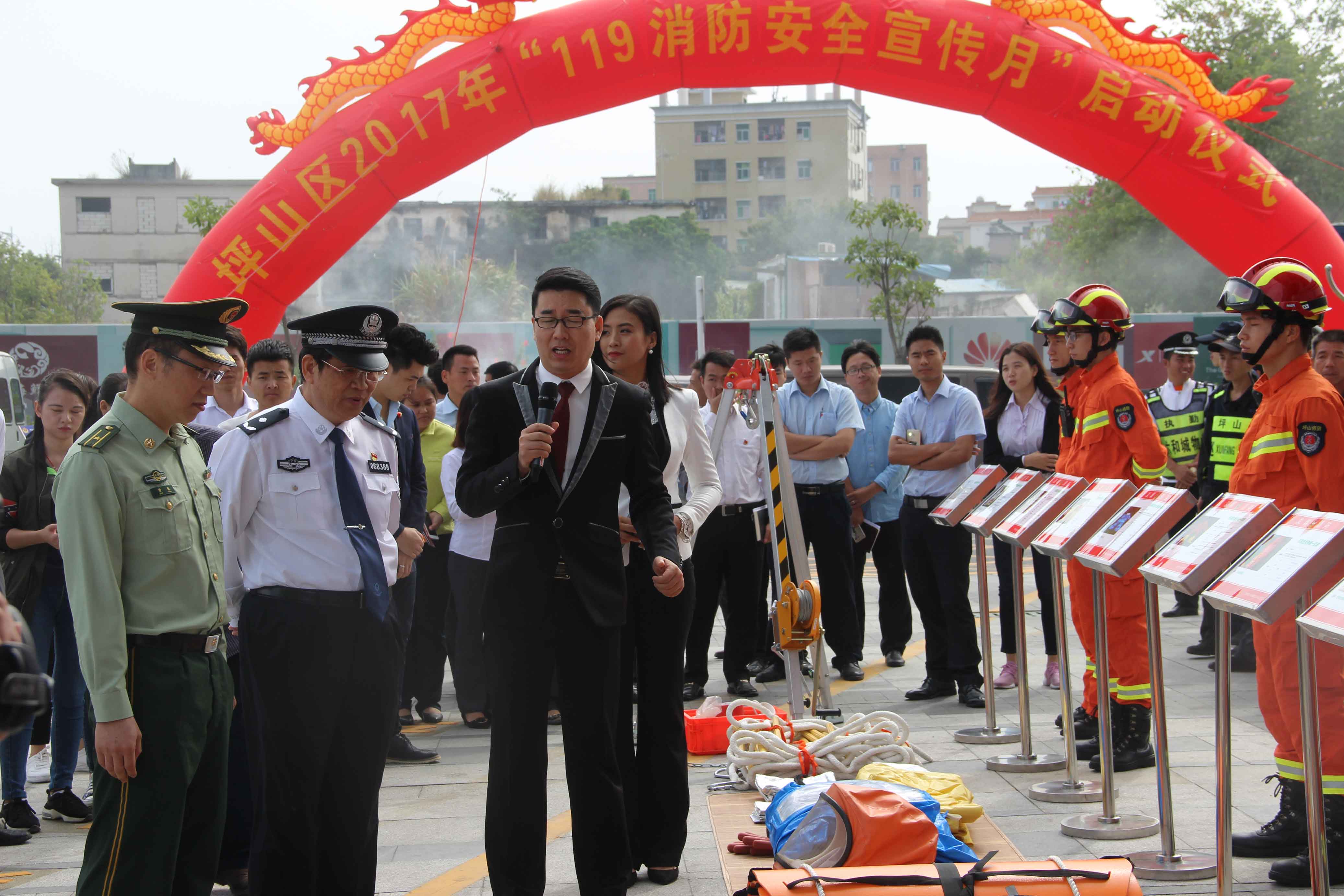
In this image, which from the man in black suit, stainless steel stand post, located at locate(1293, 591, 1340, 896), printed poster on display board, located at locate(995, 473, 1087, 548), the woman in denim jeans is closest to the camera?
stainless steel stand post, located at locate(1293, 591, 1340, 896)

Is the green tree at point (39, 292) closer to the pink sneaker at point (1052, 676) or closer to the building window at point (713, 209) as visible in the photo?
the building window at point (713, 209)

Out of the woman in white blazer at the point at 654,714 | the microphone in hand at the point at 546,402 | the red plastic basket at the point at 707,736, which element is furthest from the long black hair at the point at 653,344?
the red plastic basket at the point at 707,736

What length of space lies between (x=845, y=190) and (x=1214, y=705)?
8785 cm

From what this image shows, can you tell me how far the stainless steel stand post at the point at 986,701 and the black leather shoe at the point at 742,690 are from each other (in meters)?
1.43

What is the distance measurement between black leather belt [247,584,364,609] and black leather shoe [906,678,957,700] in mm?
4477

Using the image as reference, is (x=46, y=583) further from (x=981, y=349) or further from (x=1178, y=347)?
(x=981, y=349)

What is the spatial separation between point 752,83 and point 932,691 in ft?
16.2

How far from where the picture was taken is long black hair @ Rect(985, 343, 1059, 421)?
729cm

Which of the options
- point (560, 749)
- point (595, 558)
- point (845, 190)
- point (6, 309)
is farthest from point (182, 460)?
point (845, 190)

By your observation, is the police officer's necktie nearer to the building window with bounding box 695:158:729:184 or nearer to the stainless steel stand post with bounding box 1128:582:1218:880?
the stainless steel stand post with bounding box 1128:582:1218:880

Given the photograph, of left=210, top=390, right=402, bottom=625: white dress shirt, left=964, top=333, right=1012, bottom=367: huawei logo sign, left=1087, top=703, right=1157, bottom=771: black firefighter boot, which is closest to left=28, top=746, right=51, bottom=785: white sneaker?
left=210, top=390, right=402, bottom=625: white dress shirt

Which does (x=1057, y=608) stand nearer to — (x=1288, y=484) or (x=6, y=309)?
(x=1288, y=484)

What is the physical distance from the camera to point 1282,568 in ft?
9.52

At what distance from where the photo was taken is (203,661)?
10.2 ft
